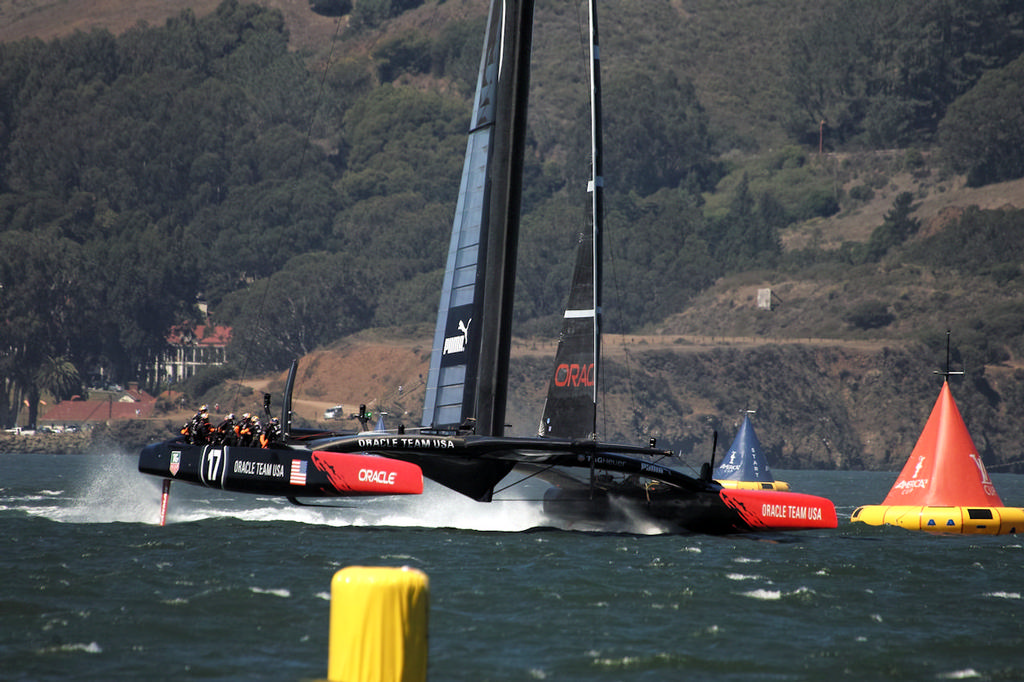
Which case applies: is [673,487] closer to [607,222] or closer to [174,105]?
[607,222]

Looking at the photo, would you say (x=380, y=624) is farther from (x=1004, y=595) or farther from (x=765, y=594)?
(x=1004, y=595)

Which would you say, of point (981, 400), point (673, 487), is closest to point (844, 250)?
point (981, 400)

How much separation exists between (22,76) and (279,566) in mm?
133916

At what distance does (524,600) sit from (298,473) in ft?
18.0

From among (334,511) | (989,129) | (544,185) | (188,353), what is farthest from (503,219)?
(544,185)

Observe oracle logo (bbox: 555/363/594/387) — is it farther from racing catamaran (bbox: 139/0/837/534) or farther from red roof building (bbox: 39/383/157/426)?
red roof building (bbox: 39/383/157/426)

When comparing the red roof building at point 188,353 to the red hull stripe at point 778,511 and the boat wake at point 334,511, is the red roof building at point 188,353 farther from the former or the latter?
the red hull stripe at point 778,511

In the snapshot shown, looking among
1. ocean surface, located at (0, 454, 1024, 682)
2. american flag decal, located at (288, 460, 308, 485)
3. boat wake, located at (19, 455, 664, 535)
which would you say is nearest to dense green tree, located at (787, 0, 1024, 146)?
boat wake, located at (19, 455, 664, 535)

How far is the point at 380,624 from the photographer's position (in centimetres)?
615

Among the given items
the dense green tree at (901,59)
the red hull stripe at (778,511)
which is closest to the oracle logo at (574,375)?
the red hull stripe at (778,511)

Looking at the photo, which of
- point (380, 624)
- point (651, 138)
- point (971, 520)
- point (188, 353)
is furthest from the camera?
point (651, 138)

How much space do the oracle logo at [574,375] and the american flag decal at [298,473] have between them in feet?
13.3

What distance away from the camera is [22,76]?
136500 millimetres

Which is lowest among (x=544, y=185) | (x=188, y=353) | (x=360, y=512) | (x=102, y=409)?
(x=360, y=512)
